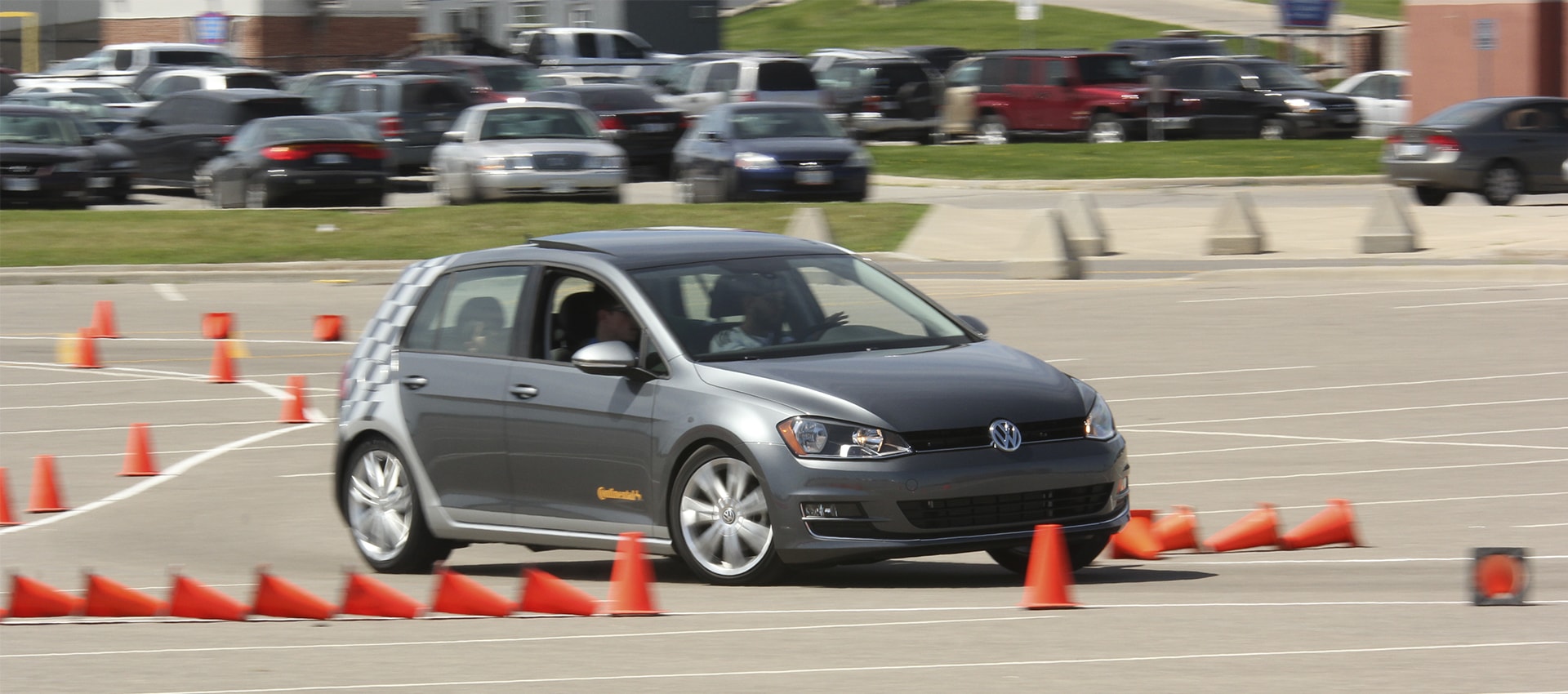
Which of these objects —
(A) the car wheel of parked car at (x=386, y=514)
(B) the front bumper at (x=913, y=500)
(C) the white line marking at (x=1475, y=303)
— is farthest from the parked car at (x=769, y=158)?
(B) the front bumper at (x=913, y=500)

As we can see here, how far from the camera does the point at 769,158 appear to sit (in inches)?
1101

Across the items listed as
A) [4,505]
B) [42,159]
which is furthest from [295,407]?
[42,159]

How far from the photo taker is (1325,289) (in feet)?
65.5

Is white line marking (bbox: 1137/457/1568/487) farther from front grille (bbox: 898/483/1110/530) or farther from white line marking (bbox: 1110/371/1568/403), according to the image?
front grille (bbox: 898/483/1110/530)

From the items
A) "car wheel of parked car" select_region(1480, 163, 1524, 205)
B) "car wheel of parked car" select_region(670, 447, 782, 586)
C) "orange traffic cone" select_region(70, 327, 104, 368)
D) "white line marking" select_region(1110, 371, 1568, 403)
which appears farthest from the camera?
"car wheel of parked car" select_region(1480, 163, 1524, 205)

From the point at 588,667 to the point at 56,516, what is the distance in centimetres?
555


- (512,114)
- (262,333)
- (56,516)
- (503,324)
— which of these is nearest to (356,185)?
(512,114)

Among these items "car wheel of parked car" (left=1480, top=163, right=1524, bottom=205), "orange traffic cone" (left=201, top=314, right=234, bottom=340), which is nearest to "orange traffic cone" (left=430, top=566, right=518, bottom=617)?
"orange traffic cone" (left=201, top=314, right=234, bottom=340)

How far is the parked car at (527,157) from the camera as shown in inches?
1107

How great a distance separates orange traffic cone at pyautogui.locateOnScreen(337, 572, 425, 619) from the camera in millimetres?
7590

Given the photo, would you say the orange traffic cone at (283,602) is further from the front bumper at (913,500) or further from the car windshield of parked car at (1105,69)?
the car windshield of parked car at (1105,69)

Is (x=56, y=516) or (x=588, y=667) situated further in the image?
(x=56, y=516)

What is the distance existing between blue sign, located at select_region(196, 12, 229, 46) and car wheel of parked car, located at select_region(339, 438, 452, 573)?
54.3 meters

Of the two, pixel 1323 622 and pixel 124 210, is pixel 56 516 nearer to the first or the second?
pixel 1323 622
